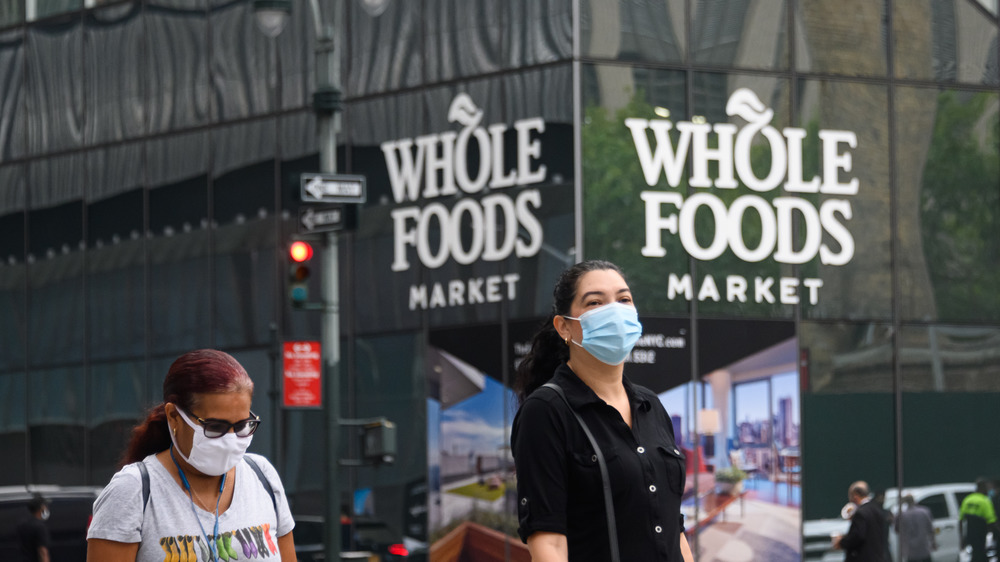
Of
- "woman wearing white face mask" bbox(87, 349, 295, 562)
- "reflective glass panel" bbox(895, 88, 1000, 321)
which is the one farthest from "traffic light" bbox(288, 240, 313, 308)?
"woman wearing white face mask" bbox(87, 349, 295, 562)

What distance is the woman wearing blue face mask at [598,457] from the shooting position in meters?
4.10

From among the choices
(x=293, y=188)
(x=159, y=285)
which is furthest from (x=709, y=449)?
(x=159, y=285)

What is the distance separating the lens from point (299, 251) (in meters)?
13.9

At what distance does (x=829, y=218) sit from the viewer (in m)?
18.3

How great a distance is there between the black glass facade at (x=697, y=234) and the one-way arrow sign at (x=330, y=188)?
4.08m

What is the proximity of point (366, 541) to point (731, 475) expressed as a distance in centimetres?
537

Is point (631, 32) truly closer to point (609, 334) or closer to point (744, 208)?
point (744, 208)

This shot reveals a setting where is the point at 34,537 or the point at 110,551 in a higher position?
the point at 110,551

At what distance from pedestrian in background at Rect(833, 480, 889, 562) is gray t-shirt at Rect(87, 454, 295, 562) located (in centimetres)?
1303

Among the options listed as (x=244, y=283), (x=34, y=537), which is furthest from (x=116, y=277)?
(x=34, y=537)

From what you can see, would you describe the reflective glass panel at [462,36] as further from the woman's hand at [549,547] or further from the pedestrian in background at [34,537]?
the woman's hand at [549,547]

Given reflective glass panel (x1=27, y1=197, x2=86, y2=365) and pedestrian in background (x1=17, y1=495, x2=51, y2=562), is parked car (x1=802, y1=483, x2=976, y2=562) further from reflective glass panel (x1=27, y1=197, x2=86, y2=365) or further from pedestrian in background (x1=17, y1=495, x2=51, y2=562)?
reflective glass panel (x1=27, y1=197, x2=86, y2=365)

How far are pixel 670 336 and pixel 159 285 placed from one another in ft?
32.6

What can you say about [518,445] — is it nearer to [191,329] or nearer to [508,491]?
[508,491]
